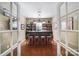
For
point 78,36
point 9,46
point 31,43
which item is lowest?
point 31,43

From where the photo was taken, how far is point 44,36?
28.8ft

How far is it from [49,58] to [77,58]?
28cm

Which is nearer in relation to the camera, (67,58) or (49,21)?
(67,58)

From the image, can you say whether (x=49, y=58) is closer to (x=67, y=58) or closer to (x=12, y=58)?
(x=67, y=58)

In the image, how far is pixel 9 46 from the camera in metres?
3.20

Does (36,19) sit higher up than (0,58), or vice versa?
(36,19)

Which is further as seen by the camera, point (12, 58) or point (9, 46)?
point (9, 46)

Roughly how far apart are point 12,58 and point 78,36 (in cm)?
137

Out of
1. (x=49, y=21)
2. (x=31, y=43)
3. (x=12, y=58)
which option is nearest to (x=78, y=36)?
(x=12, y=58)

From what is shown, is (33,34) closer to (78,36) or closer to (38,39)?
(38,39)

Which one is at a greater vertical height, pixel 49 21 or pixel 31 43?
pixel 49 21

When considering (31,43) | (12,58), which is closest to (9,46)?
(12,58)

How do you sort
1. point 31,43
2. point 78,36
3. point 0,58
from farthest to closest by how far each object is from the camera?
point 31,43 → point 78,36 → point 0,58

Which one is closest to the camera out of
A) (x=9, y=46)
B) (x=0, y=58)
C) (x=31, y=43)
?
(x=0, y=58)
